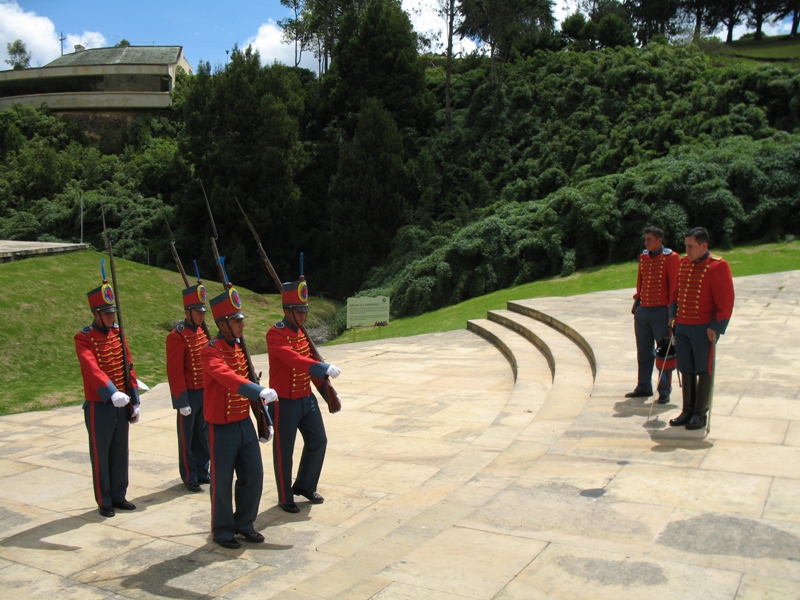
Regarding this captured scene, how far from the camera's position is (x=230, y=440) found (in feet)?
18.1

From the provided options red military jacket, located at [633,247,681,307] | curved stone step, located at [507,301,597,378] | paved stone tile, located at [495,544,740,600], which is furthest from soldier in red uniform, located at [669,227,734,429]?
paved stone tile, located at [495,544,740,600]

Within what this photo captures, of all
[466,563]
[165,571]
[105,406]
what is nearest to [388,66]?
[105,406]

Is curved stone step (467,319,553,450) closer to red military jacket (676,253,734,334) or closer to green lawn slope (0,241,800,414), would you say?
red military jacket (676,253,734,334)

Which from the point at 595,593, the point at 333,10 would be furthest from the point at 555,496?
the point at 333,10

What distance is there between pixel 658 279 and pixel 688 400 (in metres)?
1.71

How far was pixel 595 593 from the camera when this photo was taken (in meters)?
4.04

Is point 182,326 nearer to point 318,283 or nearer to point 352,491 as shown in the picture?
point 352,491

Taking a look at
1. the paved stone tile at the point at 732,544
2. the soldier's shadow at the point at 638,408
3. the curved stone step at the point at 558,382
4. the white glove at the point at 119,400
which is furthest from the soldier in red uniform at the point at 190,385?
the paved stone tile at the point at 732,544

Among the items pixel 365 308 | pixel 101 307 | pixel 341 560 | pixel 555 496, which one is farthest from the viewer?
pixel 365 308

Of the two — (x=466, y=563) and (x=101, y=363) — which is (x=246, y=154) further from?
(x=466, y=563)

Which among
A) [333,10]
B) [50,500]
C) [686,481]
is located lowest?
[50,500]

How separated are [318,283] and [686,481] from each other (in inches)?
1101

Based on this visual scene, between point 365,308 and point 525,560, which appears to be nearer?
point 525,560

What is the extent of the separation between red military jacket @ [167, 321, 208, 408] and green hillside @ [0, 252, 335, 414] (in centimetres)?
567
